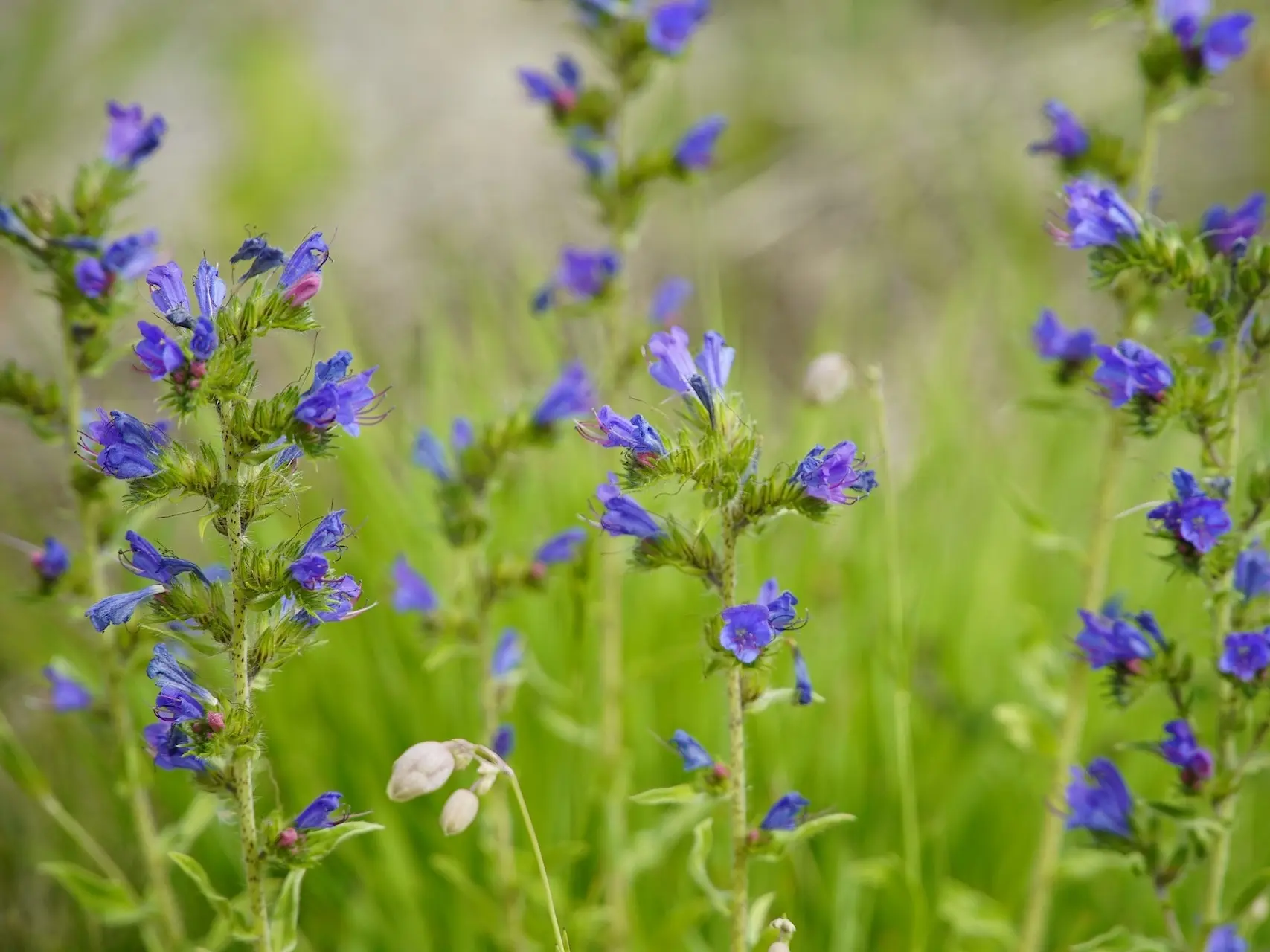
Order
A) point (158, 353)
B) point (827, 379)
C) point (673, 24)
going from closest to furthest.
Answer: point (158, 353)
point (827, 379)
point (673, 24)

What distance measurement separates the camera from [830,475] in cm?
176

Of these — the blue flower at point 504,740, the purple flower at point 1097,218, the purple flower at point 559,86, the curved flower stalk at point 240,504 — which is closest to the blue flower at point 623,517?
the curved flower stalk at point 240,504

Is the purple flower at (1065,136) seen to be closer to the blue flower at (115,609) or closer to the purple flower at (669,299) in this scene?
the purple flower at (669,299)

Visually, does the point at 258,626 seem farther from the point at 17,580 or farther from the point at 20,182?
the point at 20,182

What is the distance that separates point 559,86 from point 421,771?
6.03 ft

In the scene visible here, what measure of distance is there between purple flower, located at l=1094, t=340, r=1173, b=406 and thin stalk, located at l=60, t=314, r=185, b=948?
1886 mm

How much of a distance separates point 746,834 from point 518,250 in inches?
120

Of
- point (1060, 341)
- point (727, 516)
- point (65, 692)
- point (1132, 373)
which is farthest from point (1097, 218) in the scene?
point (65, 692)

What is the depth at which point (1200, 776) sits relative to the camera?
206 centimetres

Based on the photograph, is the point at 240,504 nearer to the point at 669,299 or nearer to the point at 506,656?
the point at 506,656

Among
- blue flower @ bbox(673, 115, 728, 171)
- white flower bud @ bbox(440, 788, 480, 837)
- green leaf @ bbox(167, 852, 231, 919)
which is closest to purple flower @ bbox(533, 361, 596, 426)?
blue flower @ bbox(673, 115, 728, 171)

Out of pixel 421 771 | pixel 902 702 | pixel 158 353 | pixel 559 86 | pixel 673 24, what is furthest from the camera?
pixel 559 86

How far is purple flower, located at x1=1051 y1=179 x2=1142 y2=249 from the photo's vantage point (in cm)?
209

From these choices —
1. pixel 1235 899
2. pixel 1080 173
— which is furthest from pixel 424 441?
pixel 1235 899
